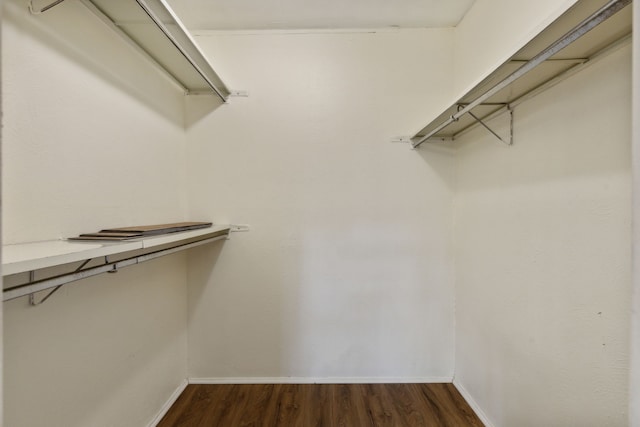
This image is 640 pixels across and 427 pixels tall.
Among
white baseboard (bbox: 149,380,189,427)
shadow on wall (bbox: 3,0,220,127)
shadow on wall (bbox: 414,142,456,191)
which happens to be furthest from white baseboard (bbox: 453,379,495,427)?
shadow on wall (bbox: 3,0,220,127)

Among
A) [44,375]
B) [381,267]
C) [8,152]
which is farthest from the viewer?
[381,267]

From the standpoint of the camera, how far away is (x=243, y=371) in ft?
6.66

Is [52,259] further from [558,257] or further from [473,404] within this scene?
[473,404]

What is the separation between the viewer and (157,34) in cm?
142

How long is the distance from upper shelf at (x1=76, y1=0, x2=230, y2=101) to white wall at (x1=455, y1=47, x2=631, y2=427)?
167cm

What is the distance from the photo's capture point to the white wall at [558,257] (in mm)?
988

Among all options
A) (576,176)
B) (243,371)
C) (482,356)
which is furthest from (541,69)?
(243,371)

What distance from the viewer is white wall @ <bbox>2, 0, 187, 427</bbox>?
3.23ft

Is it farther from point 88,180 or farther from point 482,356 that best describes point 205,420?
point 482,356

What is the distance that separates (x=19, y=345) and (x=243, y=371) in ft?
4.38

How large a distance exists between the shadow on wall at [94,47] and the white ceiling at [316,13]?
0.50 m

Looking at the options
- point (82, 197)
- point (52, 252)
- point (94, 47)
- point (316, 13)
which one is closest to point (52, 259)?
point (52, 252)

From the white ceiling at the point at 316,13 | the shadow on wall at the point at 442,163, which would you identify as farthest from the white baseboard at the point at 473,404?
the white ceiling at the point at 316,13

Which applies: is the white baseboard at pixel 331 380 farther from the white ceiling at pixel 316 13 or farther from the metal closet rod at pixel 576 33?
the white ceiling at pixel 316 13
